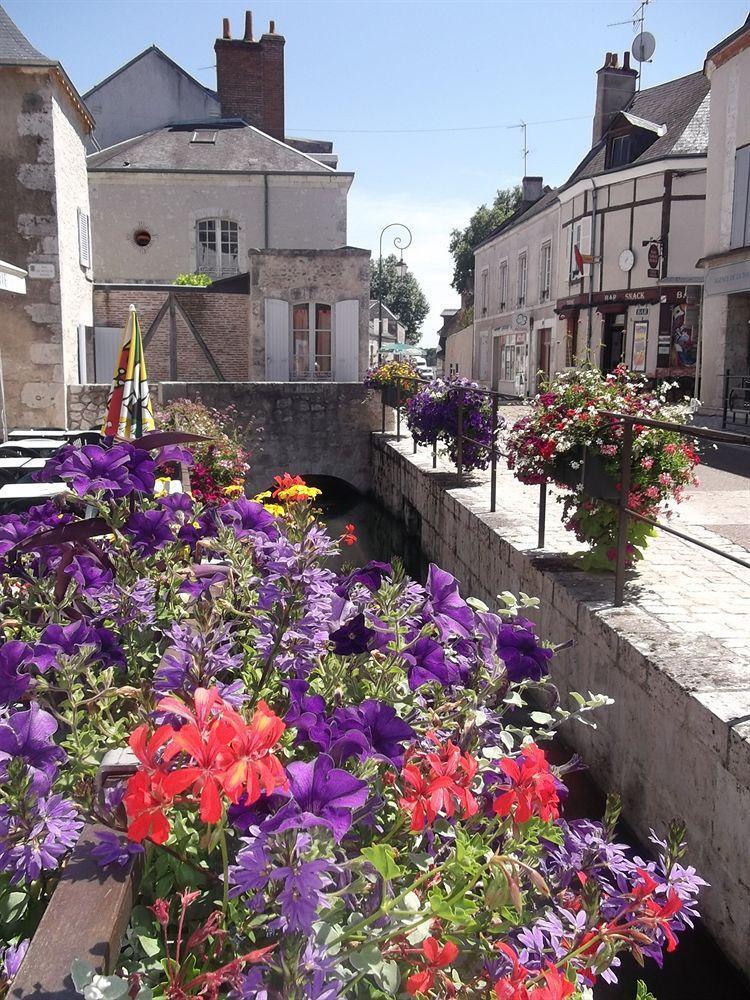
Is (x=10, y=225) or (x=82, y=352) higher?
(x=10, y=225)

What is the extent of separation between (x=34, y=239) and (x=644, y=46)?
875 inches

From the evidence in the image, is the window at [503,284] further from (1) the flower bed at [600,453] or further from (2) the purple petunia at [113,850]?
(2) the purple petunia at [113,850]

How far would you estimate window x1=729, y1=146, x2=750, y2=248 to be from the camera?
16.7 m

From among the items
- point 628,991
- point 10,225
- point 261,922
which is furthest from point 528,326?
point 261,922

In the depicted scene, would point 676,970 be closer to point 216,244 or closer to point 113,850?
point 113,850

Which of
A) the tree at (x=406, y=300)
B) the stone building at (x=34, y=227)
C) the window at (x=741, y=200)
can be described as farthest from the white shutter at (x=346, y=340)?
the tree at (x=406, y=300)

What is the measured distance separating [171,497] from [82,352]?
13.8 meters

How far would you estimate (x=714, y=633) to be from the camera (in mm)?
3922

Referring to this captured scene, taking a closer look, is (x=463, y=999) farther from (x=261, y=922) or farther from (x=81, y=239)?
(x=81, y=239)

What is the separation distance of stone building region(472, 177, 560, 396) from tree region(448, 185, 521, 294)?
442 inches

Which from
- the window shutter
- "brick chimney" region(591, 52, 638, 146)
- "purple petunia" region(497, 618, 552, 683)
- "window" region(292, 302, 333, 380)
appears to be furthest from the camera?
"brick chimney" region(591, 52, 638, 146)

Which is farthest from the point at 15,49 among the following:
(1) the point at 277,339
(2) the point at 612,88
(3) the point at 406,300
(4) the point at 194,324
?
(3) the point at 406,300

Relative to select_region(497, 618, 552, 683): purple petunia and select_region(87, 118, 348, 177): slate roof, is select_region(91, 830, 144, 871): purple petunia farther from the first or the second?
select_region(87, 118, 348, 177): slate roof

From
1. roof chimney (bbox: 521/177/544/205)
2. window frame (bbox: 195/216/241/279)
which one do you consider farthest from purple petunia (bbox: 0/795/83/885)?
roof chimney (bbox: 521/177/544/205)
